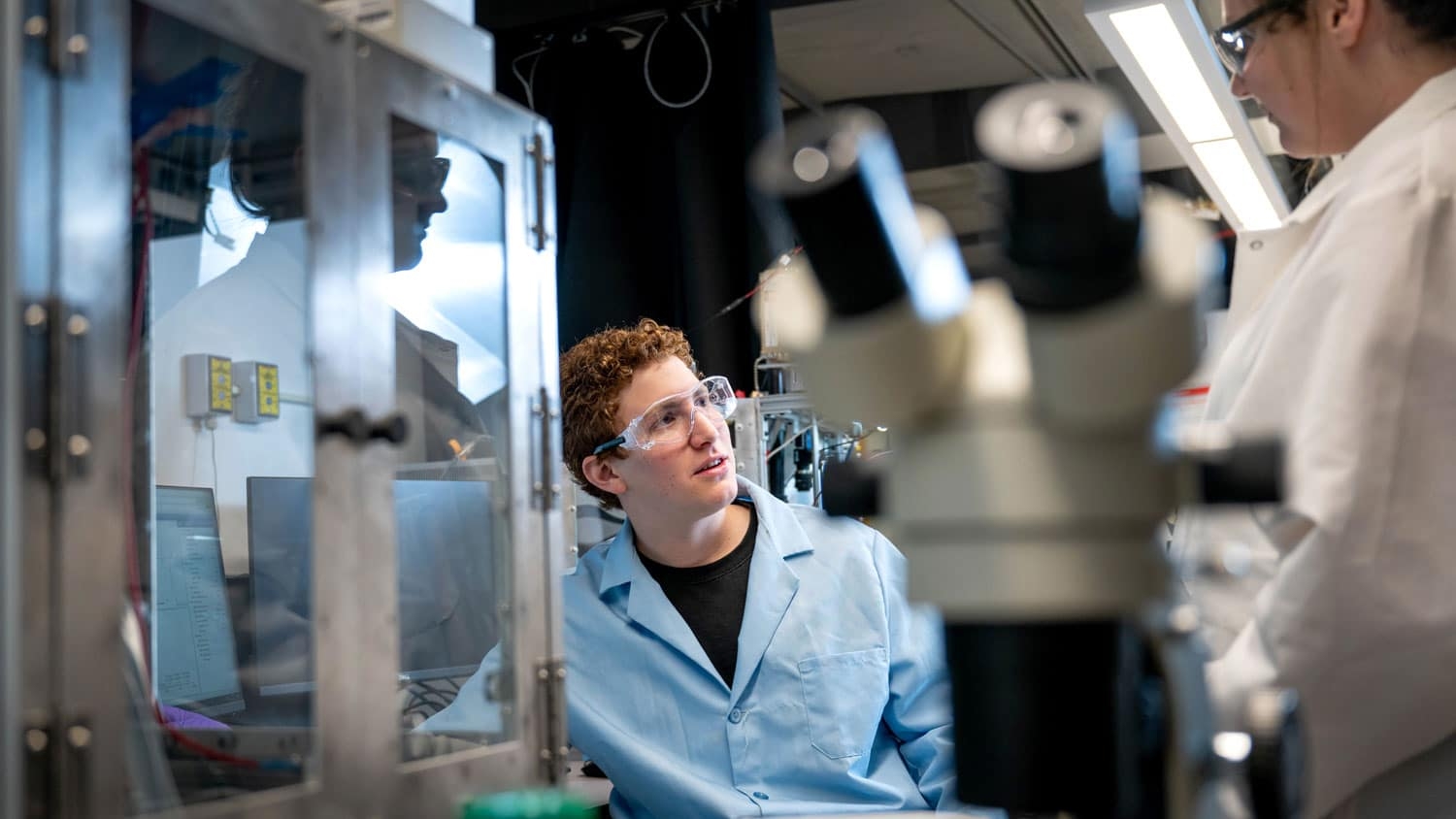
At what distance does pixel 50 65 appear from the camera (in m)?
0.81

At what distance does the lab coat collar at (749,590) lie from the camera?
1979 millimetres

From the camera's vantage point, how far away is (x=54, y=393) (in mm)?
787

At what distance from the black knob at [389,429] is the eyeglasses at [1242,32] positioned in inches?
34.3

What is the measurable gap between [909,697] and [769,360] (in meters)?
1.96

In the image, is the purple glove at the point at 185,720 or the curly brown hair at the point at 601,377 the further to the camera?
the curly brown hair at the point at 601,377

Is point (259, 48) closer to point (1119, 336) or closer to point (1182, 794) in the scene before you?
point (1119, 336)

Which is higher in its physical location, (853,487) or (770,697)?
(853,487)

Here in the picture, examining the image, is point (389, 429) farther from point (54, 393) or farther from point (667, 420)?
point (667, 420)

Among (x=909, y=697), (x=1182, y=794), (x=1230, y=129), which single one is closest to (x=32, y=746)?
(x=1182, y=794)

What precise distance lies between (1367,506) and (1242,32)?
0.49m

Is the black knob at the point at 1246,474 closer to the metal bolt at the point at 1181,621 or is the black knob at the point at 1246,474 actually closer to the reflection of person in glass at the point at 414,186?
the metal bolt at the point at 1181,621

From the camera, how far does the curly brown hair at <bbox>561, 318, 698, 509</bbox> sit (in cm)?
233

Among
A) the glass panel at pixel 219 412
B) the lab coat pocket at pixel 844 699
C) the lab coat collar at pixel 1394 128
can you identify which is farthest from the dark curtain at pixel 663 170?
the lab coat collar at pixel 1394 128

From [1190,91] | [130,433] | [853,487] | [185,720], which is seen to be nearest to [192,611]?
[185,720]
